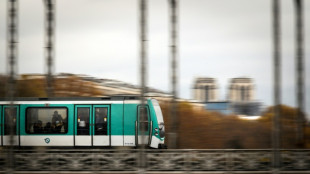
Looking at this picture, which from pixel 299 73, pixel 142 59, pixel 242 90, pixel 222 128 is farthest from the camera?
pixel 242 90

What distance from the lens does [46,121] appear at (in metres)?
17.4

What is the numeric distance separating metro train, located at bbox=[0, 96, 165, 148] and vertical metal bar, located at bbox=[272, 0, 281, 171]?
5916 millimetres

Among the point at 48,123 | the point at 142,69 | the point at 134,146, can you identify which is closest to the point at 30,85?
the point at 48,123

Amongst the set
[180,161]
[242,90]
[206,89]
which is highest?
[206,89]

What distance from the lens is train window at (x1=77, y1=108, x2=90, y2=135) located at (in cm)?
1716

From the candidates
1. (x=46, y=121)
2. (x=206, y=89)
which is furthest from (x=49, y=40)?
(x=206, y=89)

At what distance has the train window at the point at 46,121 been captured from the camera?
17250 mm

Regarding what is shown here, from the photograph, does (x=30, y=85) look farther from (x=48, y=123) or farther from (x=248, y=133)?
(x=248, y=133)

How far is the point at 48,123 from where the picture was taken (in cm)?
1738

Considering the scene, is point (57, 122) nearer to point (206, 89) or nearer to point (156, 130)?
point (156, 130)

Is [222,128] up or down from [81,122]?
down

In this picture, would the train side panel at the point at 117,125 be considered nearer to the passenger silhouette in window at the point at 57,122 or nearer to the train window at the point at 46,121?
the train window at the point at 46,121

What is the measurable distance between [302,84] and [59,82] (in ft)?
64.4

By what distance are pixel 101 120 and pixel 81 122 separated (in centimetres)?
90
